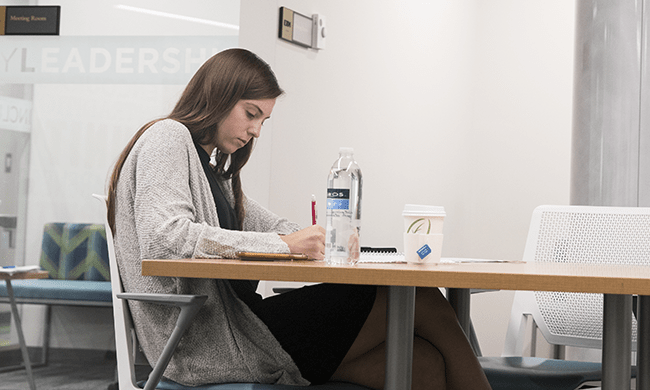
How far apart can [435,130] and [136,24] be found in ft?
6.65

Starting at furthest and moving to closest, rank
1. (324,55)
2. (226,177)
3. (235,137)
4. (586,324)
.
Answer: (324,55), (586,324), (226,177), (235,137)

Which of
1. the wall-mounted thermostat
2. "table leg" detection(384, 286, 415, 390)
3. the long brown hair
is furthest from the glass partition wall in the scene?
"table leg" detection(384, 286, 415, 390)

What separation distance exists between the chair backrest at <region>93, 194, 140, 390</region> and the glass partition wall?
1.84 m

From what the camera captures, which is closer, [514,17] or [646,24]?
[646,24]

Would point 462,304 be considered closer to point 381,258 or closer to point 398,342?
point 381,258

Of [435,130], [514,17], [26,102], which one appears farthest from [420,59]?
[26,102]

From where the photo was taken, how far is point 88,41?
3.23 metres

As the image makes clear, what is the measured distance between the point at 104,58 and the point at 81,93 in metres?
0.20

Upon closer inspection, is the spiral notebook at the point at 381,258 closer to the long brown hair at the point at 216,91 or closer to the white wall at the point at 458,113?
the long brown hair at the point at 216,91

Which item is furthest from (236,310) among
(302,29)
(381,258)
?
(302,29)

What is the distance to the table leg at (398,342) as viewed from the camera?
1.17m

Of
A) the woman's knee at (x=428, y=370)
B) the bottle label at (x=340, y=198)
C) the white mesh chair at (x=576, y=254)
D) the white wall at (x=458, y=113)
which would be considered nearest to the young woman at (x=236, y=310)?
the woman's knee at (x=428, y=370)

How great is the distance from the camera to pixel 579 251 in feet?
7.26

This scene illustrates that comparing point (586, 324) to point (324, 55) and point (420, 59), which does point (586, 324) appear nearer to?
point (324, 55)
